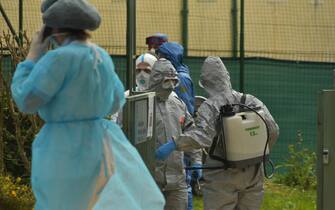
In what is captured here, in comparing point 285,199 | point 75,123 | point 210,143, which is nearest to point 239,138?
point 210,143

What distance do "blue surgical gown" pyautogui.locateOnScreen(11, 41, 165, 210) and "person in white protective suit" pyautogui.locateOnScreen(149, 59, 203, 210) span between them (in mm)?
2395

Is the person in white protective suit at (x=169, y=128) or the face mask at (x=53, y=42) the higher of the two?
the face mask at (x=53, y=42)

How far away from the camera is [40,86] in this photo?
4.71 meters

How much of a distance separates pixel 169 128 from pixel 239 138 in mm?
651

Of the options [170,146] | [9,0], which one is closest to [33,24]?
[9,0]

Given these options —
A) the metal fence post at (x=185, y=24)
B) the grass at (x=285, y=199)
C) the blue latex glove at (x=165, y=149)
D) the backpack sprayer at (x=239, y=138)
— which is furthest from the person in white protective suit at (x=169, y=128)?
the metal fence post at (x=185, y=24)

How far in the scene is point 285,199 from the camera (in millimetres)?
10836

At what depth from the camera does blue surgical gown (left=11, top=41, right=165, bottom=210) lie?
475 centimetres

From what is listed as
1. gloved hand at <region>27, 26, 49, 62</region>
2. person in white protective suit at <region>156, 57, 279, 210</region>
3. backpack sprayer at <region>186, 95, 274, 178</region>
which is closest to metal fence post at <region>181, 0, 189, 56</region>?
person in white protective suit at <region>156, 57, 279, 210</region>

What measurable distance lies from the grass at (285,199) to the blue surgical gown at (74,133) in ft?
17.2

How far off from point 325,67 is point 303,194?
2083mm

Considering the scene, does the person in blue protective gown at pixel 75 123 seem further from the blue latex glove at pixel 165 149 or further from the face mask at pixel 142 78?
the face mask at pixel 142 78

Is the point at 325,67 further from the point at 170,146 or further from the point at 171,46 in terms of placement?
the point at 170,146

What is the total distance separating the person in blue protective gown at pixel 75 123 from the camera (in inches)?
187
